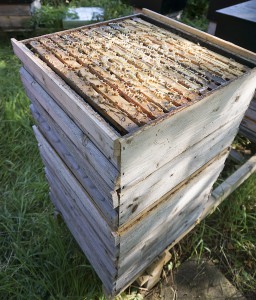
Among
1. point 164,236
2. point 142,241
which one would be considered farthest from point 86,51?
point 164,236

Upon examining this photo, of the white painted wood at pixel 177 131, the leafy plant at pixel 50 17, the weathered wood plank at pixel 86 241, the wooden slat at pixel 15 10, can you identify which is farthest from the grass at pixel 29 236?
the leafy plant at pixel 50 17

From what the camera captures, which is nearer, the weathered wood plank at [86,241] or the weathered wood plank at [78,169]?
the weathered wood plank at [78,169]

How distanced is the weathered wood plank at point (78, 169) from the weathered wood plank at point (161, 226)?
183 mm

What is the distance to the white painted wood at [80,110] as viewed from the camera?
1.07 metres

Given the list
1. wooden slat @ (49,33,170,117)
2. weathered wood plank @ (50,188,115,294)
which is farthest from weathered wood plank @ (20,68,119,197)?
weathered wood plank @ (50,188,115,294)

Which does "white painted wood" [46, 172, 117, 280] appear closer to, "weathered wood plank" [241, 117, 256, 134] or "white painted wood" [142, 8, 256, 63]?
"white painted wood" [142, 8, 256, 63]

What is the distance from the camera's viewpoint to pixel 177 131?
126 cm

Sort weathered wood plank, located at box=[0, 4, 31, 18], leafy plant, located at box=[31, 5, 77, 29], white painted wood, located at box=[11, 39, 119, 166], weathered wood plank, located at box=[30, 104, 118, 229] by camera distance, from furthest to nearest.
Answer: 1. leafy plant, located at box=[31, 5, 77, 29]
2. weathered wood plank, located at box=[0, 4, 31, 18]
3. weathered wood plank, located at box=[30, 104, 118, 229]
4. white painted wood, located at box=[11, 39, 119, 166]

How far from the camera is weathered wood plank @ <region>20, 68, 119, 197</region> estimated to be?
46.8 inches

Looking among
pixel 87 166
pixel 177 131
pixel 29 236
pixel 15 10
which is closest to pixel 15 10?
pixel 15 10

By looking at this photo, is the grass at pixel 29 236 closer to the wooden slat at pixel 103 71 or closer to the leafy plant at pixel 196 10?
the wooden slat at pixel 103 71

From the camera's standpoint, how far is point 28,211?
3258 mm

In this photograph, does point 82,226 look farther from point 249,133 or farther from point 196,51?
point 249,133

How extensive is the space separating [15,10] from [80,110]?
5.45m
